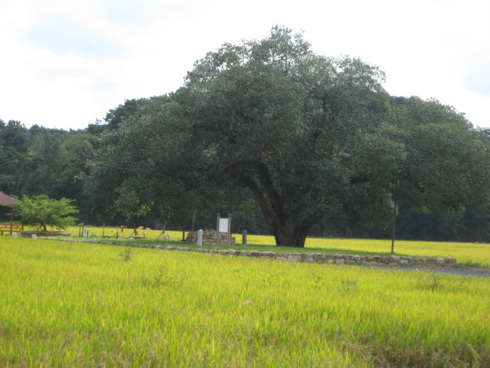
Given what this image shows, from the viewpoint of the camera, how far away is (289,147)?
18.2m

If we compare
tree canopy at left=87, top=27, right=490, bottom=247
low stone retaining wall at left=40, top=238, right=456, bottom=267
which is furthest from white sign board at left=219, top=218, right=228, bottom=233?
tree canopy at left=87, top=27, right=490, bottom=247

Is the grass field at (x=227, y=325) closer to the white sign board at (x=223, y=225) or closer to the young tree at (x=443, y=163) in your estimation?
the white sign board at (x=223, y=225)

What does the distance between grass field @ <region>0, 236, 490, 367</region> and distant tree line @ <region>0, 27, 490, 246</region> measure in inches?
459

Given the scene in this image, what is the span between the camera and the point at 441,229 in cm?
5628

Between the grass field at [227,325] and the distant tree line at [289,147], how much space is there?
38.3 feet

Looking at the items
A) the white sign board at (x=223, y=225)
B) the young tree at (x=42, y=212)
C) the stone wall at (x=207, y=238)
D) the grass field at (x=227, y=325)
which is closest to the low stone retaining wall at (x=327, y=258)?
the white sign board at (x=223, y=225)

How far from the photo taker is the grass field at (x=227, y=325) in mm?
2917

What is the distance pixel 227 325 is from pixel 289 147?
1489 centimetres

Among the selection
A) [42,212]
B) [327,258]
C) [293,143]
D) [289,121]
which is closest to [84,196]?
[42,212]

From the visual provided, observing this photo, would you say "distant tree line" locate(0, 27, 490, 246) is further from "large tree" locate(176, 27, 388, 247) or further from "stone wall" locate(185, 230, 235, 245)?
"stone wall" locate(185, 230, 235, 245)

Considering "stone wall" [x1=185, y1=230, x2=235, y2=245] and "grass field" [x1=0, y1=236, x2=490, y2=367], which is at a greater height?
"grass field" [x1=0, y1=236, x2=490, y2=367]

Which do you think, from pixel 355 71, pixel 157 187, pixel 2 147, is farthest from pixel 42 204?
pixel 2 147

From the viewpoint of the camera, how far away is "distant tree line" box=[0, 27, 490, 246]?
17.2 metres

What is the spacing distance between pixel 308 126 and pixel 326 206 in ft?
13.3
